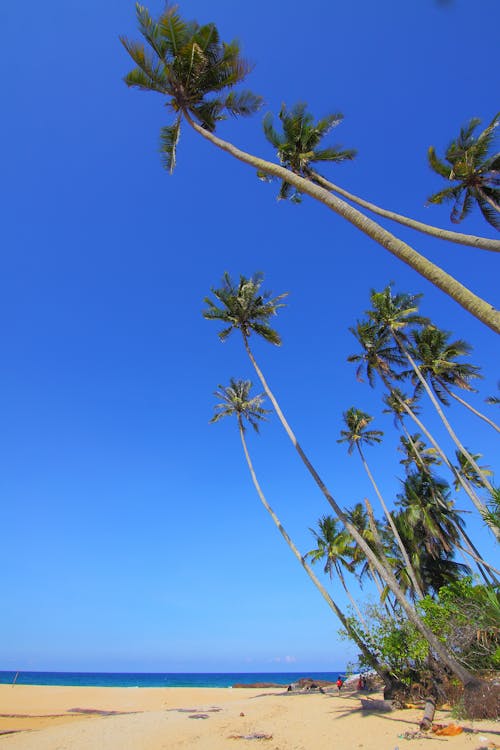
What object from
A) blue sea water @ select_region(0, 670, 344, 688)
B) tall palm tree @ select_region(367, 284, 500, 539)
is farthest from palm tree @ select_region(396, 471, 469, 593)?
blue sea water @ select_region(0, 670, 344, 688)

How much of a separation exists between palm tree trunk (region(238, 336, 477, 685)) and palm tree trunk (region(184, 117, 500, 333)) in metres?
11.9

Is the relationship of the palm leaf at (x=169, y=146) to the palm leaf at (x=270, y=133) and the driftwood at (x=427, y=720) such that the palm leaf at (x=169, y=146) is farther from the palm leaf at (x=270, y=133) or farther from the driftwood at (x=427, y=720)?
the driftwood at (x=427, y=720)

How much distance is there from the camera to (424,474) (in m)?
27.0

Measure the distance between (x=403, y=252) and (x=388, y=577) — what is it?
12654 millimetres

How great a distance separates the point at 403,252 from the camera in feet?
20.4

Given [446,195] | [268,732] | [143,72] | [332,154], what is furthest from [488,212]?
[268,732]

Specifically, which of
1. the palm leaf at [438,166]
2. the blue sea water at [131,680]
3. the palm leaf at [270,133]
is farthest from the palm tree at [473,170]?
the blue sea water at [131,680]

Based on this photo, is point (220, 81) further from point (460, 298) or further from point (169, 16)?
point (460, 298)

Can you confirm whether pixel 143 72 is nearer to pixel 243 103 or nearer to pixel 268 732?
pixel 243 103

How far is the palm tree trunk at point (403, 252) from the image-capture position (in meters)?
5.13

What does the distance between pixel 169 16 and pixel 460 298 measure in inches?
387

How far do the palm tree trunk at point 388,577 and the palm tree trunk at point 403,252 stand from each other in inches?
468

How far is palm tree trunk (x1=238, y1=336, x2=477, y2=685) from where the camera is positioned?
12.5 meters

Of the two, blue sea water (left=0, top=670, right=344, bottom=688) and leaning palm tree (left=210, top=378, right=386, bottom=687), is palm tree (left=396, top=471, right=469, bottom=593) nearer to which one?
leaning palm tree (left=210, top=378, right=386, bottom=687)
